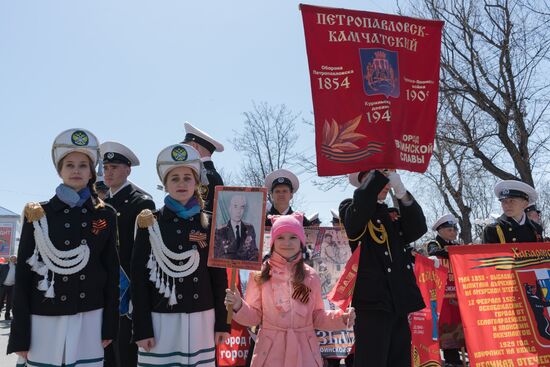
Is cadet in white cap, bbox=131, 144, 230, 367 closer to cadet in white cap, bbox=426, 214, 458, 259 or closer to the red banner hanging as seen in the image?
the red banner hanging

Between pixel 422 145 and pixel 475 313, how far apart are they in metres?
2.49

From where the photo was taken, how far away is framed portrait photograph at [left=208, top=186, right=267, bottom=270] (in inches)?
139

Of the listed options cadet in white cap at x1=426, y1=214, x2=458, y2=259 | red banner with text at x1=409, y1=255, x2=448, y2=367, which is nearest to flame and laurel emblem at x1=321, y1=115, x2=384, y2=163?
red banner with text at x1=409, y1=255, x2=448, y2=367

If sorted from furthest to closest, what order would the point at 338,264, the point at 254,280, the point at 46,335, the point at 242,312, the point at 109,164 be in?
the point at 338,264, the point at 109,164, the point at 254,280, the point at 242,312, the point at 46,335

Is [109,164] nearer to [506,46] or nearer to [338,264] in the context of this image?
[338,264]

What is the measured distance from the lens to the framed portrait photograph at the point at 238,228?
354 cm

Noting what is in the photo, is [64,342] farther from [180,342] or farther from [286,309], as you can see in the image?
[286,309]

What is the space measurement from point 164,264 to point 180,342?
582 mm

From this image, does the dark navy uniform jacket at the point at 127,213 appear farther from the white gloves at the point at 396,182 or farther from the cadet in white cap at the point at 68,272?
the white gloves at the point at 396,182

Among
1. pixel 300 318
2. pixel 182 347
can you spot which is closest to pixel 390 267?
pixel 300 318

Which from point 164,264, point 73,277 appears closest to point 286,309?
point 164,264

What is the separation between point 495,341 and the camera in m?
5.53

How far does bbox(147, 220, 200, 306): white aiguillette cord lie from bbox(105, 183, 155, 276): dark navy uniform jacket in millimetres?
1070

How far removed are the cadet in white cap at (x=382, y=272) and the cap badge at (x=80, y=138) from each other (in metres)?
2.11
